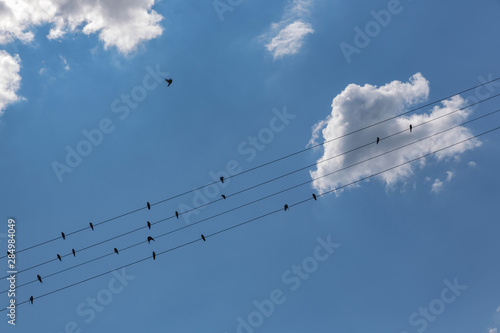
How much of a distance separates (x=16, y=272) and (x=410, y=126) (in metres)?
49.0

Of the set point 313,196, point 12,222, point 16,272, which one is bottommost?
point 313,196

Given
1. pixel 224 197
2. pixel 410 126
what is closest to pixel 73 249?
pixel 224 197

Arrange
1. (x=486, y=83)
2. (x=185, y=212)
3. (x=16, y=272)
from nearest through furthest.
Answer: (x=486, y=83), (x=185, y=212), (x=16, y=272)

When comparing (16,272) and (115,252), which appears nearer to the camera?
(115,252)

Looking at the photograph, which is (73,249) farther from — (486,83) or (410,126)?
(486,83)

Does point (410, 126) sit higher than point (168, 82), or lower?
lower

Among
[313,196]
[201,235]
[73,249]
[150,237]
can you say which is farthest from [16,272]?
[313,196]

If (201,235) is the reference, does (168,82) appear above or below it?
above

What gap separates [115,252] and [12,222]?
18.0m

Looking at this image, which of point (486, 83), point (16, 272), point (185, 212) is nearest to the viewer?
point (486, 83)

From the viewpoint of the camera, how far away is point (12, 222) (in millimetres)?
71562

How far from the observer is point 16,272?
222ft

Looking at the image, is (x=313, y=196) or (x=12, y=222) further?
(x=12, y=222)

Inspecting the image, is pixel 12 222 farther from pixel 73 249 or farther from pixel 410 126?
pixel 410 126
